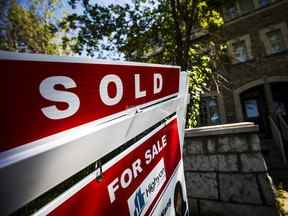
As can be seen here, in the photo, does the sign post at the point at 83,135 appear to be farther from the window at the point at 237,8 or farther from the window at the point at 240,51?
the window at the point at 237,8

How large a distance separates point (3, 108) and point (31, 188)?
26 cm

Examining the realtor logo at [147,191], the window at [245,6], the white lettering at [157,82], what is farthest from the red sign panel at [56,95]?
the window at [245,6]

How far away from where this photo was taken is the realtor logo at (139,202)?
0.96 meters

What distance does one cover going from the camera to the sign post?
588 mm

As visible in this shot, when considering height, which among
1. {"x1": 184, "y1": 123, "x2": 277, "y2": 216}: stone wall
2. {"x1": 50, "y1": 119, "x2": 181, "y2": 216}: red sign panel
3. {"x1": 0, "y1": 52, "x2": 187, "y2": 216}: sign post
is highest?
{"x1": 0, "y1": 52, "x2": 187, "y2": 216}: sign post

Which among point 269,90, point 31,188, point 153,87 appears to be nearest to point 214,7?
point 269,90

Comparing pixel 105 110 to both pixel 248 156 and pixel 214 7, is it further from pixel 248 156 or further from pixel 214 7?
pixel 214 7

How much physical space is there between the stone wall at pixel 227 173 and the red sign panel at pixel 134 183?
206 cm

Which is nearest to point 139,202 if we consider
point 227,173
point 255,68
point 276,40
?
point 227,173

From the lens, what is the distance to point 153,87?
4.22ft

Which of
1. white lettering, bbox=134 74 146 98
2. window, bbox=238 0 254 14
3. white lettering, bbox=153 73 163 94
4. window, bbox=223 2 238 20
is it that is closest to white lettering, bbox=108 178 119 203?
white lettering, bbox=134 74 146 98

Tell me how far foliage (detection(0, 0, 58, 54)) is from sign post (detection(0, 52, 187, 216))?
1095cm

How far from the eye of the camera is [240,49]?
419 inches

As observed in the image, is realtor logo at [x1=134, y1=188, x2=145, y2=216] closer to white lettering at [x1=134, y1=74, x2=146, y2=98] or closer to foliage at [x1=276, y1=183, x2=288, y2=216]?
white lettering at [x1=134, y1=74, x2=146, y2=98]
